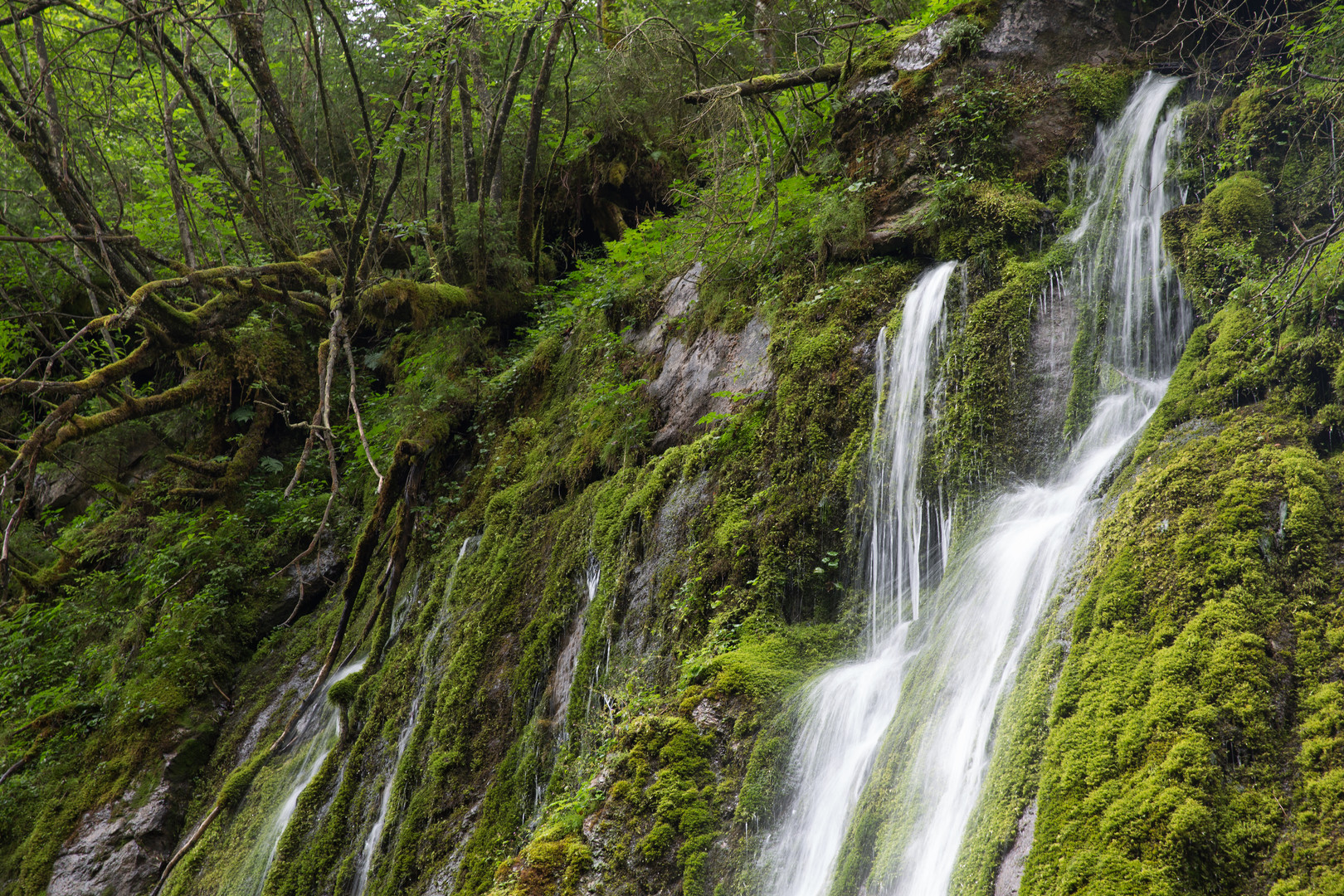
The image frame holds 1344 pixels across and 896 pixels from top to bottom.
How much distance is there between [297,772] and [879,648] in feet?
19.1

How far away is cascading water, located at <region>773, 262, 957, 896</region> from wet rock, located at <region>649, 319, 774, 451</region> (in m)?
1.16

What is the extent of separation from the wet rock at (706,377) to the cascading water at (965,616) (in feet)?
4.34

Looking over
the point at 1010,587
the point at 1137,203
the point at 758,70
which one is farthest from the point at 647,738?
the point at 758,70

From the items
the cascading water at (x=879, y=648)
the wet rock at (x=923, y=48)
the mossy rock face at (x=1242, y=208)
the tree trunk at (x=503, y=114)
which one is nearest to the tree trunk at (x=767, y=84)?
the wet rock at (x=923, y=48)

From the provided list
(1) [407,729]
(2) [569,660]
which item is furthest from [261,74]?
(2) [569,660]

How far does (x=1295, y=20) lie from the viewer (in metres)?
5.71

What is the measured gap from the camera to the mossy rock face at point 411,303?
30.8 ft

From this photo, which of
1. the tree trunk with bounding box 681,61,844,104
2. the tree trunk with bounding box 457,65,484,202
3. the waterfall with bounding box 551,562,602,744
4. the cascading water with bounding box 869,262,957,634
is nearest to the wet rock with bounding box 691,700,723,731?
the cascading water with bounding box 869,262,957,634

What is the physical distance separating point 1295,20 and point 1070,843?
6.24 meters

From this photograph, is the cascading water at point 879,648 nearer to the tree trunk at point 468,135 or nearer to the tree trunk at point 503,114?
the tree trunk at point 503,114

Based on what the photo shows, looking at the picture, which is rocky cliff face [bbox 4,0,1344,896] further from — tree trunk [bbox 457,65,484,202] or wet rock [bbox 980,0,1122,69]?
tree trunk [bbox 457,65,484,202]

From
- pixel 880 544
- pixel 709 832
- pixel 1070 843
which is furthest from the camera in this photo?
pixel 880 544

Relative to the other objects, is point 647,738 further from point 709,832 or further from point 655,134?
point 655,134

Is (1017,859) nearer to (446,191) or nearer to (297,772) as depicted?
(297,772)
